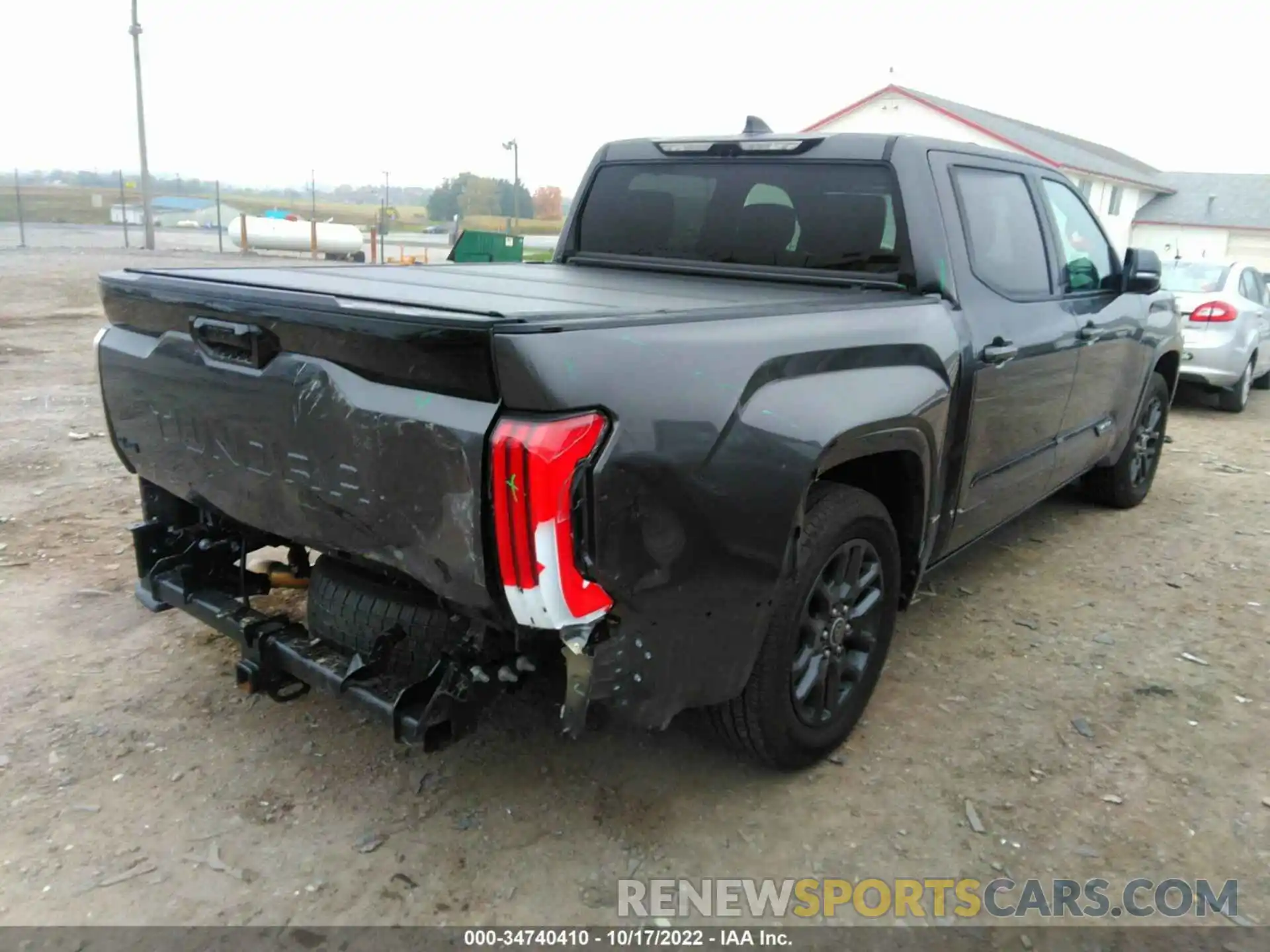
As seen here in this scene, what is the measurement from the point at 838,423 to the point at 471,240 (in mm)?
14813

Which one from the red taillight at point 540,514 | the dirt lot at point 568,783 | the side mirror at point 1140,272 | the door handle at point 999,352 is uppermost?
the side mirror at point 1140,272

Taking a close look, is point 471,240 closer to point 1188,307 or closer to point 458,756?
point 1188,307

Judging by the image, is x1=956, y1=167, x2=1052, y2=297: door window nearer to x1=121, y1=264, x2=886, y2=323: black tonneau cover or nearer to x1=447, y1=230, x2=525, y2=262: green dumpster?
x1=121, y1=264, x2=886, y2=323: black tonneau cover

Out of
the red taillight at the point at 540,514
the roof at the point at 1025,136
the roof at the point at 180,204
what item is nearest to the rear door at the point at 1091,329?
the red taillight at the point at 540,514

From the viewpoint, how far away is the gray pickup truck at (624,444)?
82.4 inches

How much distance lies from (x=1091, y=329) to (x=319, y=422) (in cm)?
357

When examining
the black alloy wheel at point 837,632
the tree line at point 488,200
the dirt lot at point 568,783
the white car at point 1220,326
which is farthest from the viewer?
the tree line at point 488,200

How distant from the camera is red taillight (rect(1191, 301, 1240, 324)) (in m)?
9.28

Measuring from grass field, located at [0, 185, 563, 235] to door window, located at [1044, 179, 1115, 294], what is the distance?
29358mm

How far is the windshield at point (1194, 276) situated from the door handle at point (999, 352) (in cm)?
718

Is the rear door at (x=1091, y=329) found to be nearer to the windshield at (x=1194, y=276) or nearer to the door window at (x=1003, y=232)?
the door window at (x=1003, y=232)

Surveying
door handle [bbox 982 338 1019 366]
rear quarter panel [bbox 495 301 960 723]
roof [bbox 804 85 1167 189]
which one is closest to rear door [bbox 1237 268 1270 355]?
door handle [bbox 982 338 1019 366]

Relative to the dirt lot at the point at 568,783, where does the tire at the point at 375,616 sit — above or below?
above

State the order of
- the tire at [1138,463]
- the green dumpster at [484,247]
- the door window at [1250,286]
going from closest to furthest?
the tire at [1138,463]
the door window at [1250,286]
the green dumpster at [484,247]
